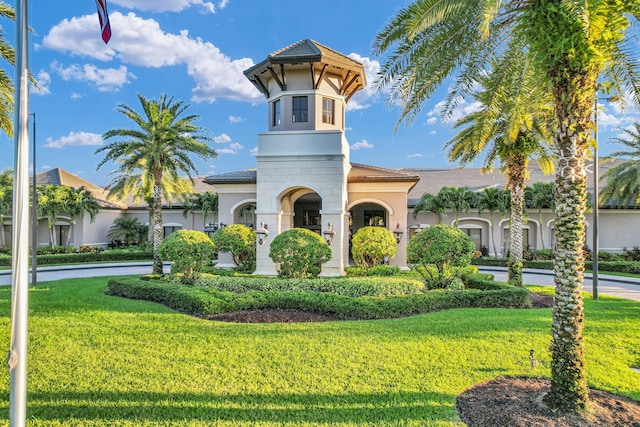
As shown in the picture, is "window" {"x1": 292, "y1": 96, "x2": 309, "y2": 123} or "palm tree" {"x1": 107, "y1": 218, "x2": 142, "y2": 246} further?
"palm tree" {"x1": 107, "y1": 218, "x2": 142, "y2": 246}

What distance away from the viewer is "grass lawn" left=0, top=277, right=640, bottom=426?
5.15 metres

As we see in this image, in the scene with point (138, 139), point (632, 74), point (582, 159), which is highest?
point (138, 139)

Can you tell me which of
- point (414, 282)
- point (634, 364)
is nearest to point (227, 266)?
point (414, 282)

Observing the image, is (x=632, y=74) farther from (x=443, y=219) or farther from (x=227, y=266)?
(x=443, y=219)

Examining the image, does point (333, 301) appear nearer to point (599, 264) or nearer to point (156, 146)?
point (156, 146)

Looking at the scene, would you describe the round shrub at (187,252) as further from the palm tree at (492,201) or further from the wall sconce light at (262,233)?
the palm tree at (492,201)

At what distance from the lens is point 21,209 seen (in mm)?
4355

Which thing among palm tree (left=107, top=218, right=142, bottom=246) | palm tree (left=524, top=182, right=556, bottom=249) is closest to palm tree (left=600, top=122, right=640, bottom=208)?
palm tree (left=524, top=182, right=556, bottom=249)

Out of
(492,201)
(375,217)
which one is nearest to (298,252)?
(375,217)

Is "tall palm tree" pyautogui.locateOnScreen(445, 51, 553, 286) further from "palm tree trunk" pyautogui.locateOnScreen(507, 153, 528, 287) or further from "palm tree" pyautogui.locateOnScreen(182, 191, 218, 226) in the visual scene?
"palm tree" pyautogui.locateOnScreen(182, 191, 218, 226)

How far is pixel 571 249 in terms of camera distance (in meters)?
5.40

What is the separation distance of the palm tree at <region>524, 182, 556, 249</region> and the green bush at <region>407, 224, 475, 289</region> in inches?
666

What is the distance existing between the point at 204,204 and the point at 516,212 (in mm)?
22131

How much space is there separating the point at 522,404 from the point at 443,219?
24464 millimetres
